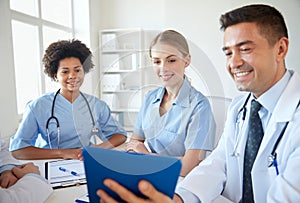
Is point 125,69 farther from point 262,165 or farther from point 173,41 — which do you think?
point 262,165

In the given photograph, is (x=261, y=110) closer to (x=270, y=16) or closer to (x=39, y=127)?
(x=270, y=16)

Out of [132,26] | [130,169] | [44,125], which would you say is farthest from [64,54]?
[130,169]

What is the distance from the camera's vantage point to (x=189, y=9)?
1189mm

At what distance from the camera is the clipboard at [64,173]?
27.8 inches

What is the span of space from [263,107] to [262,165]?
0.16 meters

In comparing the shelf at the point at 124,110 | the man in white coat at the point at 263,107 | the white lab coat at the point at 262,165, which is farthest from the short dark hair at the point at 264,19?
the shelf at the point at 124,110

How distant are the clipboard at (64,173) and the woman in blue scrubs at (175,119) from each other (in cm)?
21

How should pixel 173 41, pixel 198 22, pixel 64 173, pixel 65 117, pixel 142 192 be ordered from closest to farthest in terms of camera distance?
1. pixel 142 192
2. pixel 173 41
3. pixel 64 173
4. pixel 65 117
5. pixel 198 22

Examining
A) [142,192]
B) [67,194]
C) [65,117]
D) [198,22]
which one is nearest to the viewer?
[142,192]

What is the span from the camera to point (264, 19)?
2.04 ft

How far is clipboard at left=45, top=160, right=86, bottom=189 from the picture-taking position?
2.32 ft

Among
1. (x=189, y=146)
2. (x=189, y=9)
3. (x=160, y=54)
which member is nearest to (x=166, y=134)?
(x=189, y=146)

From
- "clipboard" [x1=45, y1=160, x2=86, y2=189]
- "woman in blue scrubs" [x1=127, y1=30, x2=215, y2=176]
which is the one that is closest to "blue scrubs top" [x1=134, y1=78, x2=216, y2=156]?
"woman in blue scrubs" [x1=127, y1=30, x2=215, y2=176]

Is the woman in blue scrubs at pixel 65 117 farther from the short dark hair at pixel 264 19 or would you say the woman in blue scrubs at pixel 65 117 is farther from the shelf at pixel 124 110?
the short dark hair at pixel 264 19
